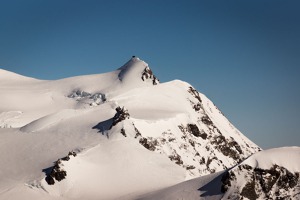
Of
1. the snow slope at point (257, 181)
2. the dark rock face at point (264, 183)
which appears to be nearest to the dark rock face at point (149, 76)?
the snow slope at point (257, 181)

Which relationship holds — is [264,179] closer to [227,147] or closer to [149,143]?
[149,143]

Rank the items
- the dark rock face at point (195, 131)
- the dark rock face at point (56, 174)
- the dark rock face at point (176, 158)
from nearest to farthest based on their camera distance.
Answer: the dark rock face at point (56, 174) → the dark rock face at point (176, 158) → the dark rock face at point (195, 131)

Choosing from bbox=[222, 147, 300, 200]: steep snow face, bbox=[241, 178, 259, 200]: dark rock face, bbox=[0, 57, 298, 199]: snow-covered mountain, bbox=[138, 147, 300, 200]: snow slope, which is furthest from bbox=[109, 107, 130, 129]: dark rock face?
bbox=[241, 178, 259, 200]: dark rock face

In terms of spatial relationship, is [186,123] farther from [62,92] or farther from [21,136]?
[62,92]

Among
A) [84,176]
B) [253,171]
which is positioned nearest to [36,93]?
[84,176]

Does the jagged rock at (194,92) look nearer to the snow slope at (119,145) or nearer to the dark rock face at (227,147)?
the snow slope at (119,145)

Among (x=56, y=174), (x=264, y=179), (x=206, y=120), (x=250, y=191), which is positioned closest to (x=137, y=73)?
(x=206, y=120)

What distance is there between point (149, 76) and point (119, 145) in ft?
114

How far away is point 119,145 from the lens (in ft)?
183

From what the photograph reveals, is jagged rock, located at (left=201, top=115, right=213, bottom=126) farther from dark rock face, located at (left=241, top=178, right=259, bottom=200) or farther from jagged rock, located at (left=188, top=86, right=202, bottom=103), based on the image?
dark rock face, located at (left=241, top=178, right=259, bottom=200)

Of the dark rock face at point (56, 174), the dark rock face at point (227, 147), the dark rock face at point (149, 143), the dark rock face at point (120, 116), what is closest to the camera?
the dark rock face at point (56, 174)

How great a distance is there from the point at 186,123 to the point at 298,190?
27.3 meters

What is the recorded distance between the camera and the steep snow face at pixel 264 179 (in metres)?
39.8

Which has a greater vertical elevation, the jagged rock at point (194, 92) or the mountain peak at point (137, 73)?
the mountain peak at point (137, 73)
